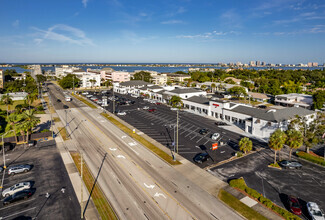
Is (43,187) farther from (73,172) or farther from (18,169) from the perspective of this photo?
(18,169)

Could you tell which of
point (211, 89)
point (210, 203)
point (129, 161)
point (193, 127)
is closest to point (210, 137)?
point (193, 127)

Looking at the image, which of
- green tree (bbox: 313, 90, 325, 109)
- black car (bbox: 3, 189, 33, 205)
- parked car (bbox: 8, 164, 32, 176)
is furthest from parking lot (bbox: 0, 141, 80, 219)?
green tree (bbox: 313, 90, 325, 109)

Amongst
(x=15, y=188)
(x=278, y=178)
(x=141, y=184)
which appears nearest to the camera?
(x=15, y=188)

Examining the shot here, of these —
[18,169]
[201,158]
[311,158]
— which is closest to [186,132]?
[201,158]

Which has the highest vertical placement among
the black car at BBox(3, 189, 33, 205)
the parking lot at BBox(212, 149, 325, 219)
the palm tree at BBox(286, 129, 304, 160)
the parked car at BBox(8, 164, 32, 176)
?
the palm tree at BBox(286, 129, 304, 160)

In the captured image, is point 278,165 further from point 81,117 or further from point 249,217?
point 81,117

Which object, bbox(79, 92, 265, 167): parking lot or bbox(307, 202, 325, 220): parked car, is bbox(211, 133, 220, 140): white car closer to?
bbox(79, 92, 265, 167): parking lot
